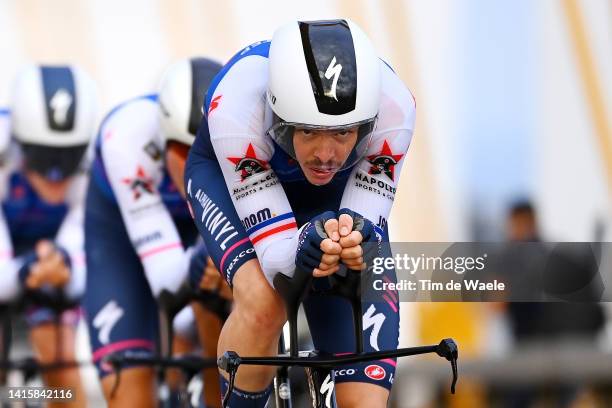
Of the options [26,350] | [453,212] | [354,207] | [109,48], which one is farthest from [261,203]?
[109,48]

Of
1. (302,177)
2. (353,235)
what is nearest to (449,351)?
(353,235)

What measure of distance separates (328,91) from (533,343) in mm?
4945

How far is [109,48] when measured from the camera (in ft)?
50.8

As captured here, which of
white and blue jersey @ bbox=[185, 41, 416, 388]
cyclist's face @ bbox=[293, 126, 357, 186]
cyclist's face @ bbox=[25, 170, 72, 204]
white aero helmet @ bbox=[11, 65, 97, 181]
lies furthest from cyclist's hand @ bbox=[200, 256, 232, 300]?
cyclist's face @ bbox=[25, 170, 72, 204]

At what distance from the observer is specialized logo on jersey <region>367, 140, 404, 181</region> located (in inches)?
190

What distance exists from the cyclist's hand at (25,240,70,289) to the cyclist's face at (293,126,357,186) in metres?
3.05

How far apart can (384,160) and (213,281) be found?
4.73 ft

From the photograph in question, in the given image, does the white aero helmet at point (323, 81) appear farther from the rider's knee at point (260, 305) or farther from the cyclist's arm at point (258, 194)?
the rider's knee at point (260, 305)

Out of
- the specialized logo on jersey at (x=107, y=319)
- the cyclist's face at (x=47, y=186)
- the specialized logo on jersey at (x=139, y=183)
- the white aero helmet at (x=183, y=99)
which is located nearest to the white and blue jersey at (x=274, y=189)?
the white aero helmet at (x=183, y=99)

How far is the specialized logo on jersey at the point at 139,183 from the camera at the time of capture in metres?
6.62

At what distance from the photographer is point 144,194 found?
6625mm

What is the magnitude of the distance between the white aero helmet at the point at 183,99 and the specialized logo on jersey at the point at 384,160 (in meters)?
1.72

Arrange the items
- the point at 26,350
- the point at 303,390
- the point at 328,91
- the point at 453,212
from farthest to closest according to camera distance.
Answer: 1. the point at 453,212
2. the point at 26,350
3. the point at 303,390
4. the point at 328,91

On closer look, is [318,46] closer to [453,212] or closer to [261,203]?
[261,203]
